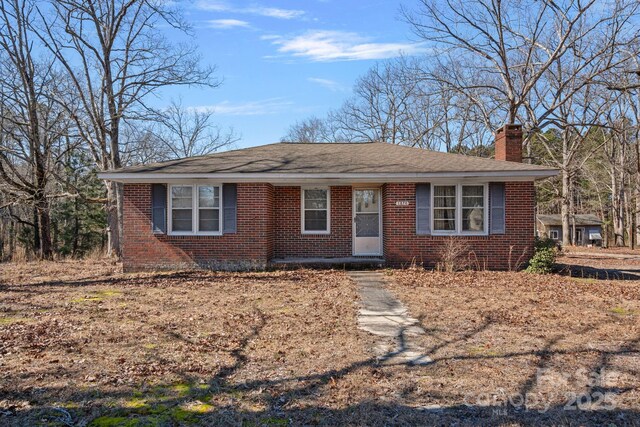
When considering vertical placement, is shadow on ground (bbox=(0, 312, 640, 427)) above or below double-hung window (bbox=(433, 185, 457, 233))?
below

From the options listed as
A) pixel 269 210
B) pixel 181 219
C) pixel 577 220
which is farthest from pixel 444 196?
pixel 577 220

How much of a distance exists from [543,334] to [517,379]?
1911 millimetres

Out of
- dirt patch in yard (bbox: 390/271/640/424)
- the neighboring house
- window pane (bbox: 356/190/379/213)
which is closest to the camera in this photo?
dirt patch in yard (bbox: 390/271/640/424)

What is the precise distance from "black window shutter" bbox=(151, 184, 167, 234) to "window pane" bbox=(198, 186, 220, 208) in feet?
3.35

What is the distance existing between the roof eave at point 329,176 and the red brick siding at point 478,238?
0.44m

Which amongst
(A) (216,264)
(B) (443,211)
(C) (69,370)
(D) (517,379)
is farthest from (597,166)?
(C) (69,370)

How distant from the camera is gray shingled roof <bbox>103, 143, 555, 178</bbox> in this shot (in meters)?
12.1

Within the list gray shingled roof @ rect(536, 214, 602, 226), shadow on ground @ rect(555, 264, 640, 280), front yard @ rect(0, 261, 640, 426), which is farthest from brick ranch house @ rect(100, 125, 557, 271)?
gray shingled roof @ rect(536, 214, 602, 226)

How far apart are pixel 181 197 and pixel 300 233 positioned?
143 inches

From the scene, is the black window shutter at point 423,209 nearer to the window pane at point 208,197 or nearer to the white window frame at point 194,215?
the white window frame at point 194,215

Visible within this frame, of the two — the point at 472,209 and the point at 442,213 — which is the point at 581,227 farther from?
the point at 442,213

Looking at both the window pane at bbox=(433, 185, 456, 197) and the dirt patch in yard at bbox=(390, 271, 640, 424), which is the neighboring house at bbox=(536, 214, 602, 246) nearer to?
the window pane at bbox=(433, 185, 456, 197)

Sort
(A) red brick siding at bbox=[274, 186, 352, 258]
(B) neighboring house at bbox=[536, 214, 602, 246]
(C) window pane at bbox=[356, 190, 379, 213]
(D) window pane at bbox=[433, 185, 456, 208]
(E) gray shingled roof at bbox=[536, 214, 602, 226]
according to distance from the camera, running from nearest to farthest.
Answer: (D) window pane at bbox=[433, 185, 456, 208], (A) red brick siding at bbox=[274, 186, 352, 258], (C) window pane at bbox=[356, 190, 379, 213], (B) neighboring house at bbox=[536, 214, 602, 246], (E) gray shingled roof at bbox=[536, 214, 602, 226]

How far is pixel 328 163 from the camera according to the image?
1317 centimetres
